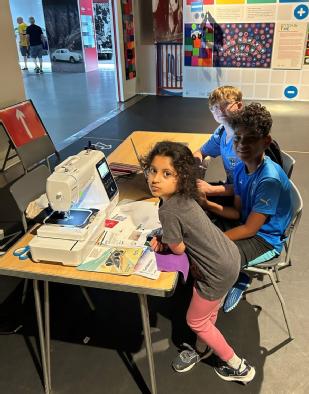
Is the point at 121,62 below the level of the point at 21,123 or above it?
above

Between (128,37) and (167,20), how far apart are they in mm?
797

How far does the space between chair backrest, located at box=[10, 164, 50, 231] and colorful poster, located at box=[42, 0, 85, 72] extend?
Answer: 30.4 feet

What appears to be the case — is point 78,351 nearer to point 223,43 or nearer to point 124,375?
point 124,375

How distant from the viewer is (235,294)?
206 cm

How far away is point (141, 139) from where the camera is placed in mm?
2889

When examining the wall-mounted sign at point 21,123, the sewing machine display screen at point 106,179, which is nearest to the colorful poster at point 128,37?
the wall-mounted sign at point 21,123

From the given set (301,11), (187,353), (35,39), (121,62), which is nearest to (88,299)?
(187,353)

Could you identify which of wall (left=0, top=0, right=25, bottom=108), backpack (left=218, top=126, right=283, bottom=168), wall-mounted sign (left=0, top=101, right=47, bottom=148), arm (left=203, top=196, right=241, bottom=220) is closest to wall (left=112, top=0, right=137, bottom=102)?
wall (left=0, top=0, right=25, bottom=108)

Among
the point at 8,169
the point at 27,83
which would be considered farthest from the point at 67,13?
the point at 8,169

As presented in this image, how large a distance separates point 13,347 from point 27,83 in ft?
26.8

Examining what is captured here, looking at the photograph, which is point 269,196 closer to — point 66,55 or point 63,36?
point 66,55

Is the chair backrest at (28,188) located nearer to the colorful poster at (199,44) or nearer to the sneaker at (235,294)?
the sneaker at (235,294)

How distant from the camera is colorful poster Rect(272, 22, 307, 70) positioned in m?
6.25

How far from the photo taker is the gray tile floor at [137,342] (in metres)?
1.72
